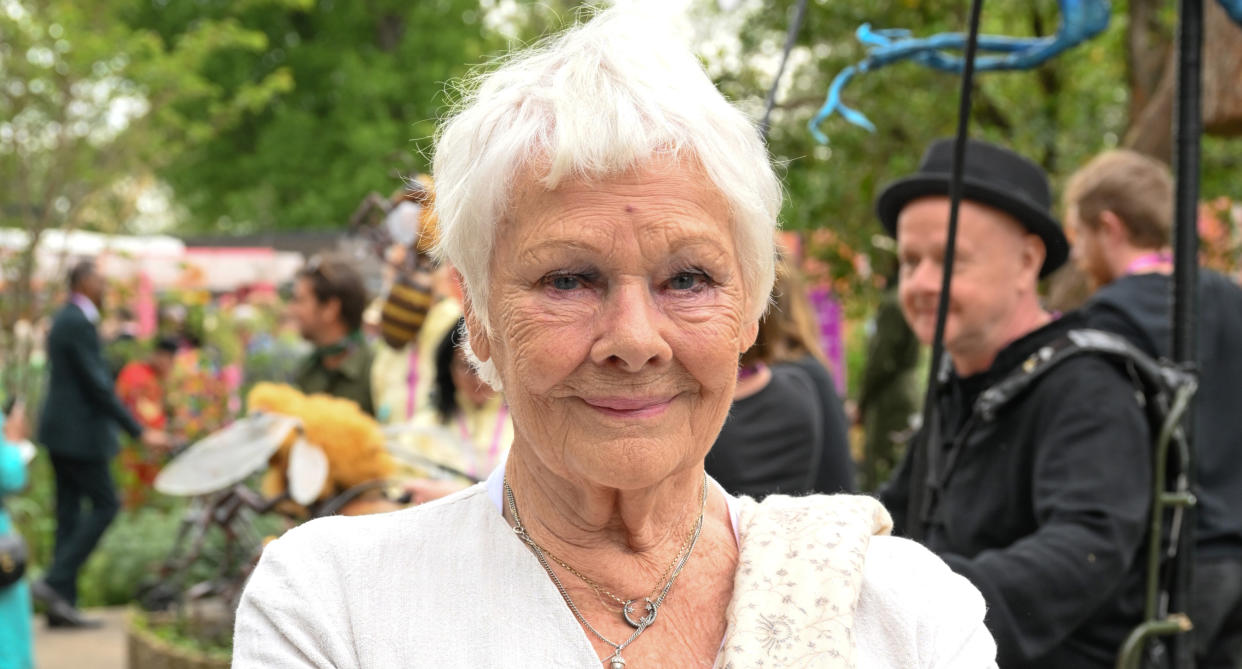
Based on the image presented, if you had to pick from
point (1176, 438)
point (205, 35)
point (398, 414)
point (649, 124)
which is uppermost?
point (205, 35)

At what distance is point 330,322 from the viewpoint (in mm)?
5996

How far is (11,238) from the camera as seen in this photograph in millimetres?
12062

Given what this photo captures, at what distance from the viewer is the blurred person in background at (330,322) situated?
19.2 feet

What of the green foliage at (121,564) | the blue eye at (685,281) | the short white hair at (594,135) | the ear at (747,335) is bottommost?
the green foliage at (121,564)

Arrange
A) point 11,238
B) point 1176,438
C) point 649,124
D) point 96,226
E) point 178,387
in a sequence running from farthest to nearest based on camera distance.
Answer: point 96,226, point 11,238, point 178,387, point 1176,438, point 649,124

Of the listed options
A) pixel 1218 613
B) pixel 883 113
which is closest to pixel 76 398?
pixel 883 113

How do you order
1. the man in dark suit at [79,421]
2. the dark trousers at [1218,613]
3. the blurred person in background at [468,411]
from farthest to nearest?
the man in dark suit at [79,421] → the blurred person in background at [468,411] → the dark trousers at [1218,613]

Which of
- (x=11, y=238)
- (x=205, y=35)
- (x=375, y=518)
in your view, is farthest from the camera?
(x=11, y=238)

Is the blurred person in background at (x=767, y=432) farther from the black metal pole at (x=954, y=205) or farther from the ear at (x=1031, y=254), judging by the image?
the black metal pole at (x=954, y=205)

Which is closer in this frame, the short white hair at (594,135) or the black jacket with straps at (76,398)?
the short white hair at (594,135)

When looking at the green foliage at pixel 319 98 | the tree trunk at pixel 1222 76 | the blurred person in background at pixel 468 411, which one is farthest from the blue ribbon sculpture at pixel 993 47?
the green foliage at pixel 319 98

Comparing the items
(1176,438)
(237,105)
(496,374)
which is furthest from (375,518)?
(237,105)

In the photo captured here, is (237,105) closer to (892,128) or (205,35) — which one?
(205,35)

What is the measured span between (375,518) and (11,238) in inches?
455
